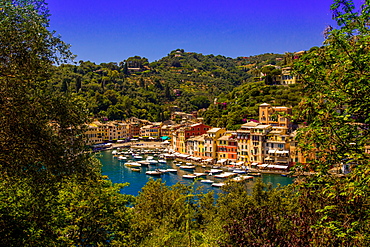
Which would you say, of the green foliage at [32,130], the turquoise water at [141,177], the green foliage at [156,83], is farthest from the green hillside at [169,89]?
the turquoise water at [141,177]

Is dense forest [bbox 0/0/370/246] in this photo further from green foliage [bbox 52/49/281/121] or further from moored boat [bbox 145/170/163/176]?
moored boat [bbox 145/170/163/176]

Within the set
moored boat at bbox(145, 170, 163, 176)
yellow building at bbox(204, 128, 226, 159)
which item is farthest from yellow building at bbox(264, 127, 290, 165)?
moored boat at bbox(145, 170, 163, 176)

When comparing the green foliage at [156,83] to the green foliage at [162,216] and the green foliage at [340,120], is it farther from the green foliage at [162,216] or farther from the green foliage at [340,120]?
the green foliage at [340,120]

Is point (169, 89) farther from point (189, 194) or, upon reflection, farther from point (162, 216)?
point (189, 194)

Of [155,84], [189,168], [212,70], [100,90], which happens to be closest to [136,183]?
[189,168]

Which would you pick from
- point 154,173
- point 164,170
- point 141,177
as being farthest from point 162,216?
point 164,170

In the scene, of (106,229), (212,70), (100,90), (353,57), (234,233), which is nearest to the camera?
(353,57)

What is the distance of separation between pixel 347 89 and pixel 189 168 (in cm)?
3102

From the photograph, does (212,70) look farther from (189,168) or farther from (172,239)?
(172,239)

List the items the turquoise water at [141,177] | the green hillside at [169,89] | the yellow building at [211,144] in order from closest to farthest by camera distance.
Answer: the turquoise water at [141,177] → the yellow building at [211,144] → the green hillside at [169,89]

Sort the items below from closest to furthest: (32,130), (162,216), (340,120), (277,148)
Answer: (340,120), (32,130), (162,216), (277,148)

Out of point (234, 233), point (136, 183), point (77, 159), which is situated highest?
point (77, 159)

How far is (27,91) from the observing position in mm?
4379

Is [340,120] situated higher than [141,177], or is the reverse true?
[340,120]
